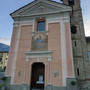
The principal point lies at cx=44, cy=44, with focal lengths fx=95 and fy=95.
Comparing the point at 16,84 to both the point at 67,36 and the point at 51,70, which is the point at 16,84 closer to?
the point at 51,70

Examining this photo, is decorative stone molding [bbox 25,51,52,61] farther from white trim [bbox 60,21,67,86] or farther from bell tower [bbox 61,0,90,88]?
bell tower [bbox 61,0,90,88]

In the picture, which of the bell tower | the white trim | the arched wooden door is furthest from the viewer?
the bell tower

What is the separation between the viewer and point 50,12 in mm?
11016

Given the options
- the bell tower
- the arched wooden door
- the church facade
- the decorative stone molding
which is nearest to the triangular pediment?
the church facade

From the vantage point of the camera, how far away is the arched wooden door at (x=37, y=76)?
930cm

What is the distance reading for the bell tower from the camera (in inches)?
384

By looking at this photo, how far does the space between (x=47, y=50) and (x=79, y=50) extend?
3779 mm

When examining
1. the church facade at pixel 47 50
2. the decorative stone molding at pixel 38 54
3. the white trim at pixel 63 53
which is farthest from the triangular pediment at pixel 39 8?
the decorative stone molding at pixel 38 54

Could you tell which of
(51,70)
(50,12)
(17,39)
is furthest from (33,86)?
(50,12)

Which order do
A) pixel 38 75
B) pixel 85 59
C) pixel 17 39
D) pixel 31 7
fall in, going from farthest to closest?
pixel 31 7 → pixel 17 39 → pixel 85 59 → pixel 38 75

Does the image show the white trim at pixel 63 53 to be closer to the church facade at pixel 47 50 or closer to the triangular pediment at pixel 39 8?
the church facade at pixel 47 50

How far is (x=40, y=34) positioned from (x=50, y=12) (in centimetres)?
285

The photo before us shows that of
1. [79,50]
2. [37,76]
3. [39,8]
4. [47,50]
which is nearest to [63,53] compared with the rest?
[47,50]

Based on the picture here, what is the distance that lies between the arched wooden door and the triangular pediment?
626cm
